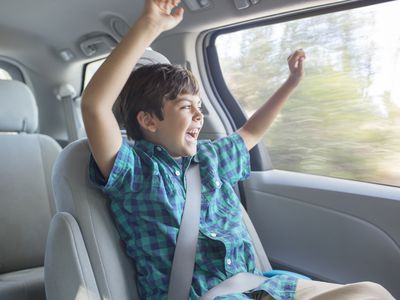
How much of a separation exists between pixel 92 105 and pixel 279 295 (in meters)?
0.79

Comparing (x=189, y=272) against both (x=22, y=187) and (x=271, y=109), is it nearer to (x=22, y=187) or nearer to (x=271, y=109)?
(x=271, y=109)

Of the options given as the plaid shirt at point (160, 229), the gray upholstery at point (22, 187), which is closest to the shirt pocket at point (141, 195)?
the plaid shirt at point (160, 229)

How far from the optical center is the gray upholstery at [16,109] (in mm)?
2354

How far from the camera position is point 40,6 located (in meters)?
2.74

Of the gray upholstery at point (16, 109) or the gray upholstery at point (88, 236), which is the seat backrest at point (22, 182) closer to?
the gray upholstery at point (16, 109)

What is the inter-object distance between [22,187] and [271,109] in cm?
132

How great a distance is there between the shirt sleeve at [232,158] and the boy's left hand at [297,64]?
32 cm

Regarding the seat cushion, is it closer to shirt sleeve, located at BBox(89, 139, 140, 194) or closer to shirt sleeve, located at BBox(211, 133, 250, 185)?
shirt sleeve, located at BBox(89, 139, 140, 194)

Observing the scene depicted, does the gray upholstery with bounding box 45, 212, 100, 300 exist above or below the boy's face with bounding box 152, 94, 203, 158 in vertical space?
below

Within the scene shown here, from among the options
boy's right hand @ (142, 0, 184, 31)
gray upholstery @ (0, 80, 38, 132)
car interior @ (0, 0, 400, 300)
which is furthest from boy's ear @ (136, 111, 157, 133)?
gray upholstery @ (0, 80, 38, 132)

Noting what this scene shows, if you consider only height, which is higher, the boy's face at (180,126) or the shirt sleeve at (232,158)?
the boy's face at (180,126)

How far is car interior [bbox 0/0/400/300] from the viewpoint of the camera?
61.8 inches

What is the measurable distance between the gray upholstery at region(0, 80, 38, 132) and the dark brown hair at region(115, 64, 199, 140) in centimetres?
90

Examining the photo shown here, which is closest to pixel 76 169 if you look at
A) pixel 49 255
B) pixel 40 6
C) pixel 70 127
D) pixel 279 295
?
pixel 49 255
